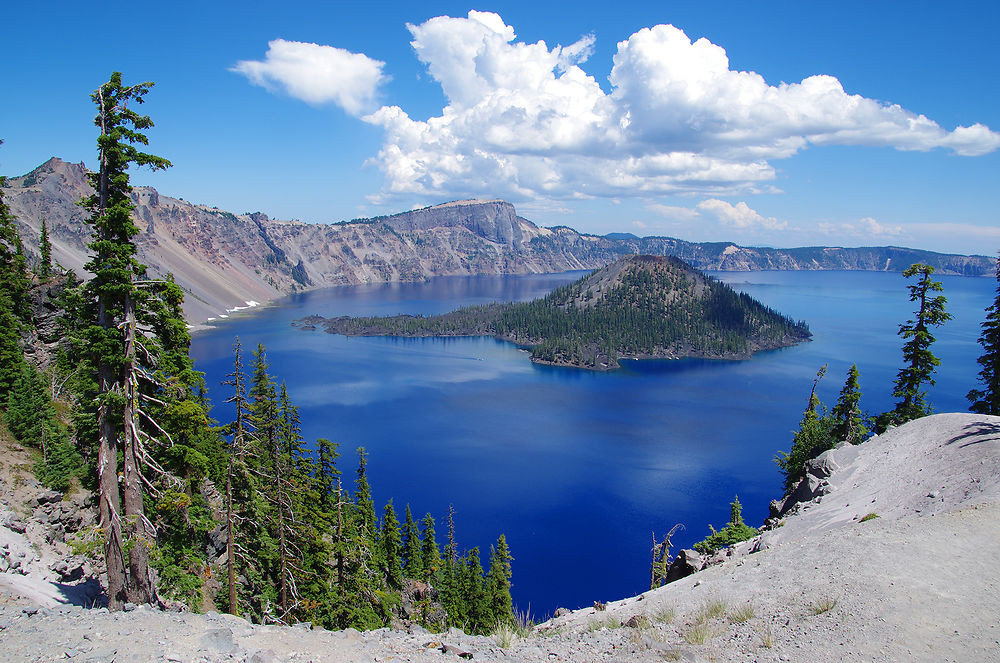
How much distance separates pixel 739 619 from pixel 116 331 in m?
16.4

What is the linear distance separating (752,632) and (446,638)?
659 cm

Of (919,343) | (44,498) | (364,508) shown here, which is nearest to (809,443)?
(919,343)

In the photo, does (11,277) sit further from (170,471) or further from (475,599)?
(475,599)

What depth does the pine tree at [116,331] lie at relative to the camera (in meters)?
13.3

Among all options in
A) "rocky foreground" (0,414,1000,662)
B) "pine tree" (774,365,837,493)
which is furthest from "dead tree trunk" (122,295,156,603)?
"pine tree" (774,365,837,493)

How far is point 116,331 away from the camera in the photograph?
13492 mm

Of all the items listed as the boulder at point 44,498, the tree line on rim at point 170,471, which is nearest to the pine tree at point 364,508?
the tree line on rim at point 170,471

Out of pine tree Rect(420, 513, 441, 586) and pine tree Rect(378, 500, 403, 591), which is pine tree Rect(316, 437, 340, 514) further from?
pine tree Rect(420, 513, 441, 586)

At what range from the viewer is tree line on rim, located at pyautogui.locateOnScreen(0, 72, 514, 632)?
13.5 metres

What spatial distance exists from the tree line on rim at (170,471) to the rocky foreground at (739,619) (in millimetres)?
2905

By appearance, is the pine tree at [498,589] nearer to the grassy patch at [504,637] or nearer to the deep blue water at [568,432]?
the deep blue water at [568,432]

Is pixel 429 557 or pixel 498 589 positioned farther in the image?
pixel 429 557

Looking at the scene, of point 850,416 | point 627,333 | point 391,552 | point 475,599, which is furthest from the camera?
point 627,333

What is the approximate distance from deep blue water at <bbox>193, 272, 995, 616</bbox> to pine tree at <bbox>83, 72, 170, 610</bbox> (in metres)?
36.3
